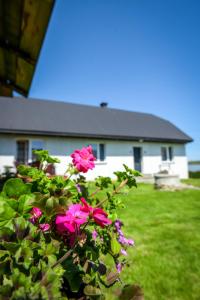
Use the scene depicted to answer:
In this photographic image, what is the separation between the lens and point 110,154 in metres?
15.8

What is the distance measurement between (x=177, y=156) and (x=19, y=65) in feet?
57.1

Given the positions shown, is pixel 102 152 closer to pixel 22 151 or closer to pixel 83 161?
pixel 22 151

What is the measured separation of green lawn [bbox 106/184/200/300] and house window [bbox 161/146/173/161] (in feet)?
42.2

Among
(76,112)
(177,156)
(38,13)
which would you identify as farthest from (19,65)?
(177,156)

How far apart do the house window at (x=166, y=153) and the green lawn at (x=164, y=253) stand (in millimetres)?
12848

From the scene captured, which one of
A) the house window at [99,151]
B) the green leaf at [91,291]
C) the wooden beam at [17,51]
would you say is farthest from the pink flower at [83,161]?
the house window at [99,151]

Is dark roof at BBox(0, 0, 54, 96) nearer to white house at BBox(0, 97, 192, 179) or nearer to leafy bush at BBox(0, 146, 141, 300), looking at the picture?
leafy bush at BBox(0, 146, 141, 300)

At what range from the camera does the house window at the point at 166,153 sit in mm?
18459

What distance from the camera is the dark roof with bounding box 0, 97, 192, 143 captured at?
14102 mm

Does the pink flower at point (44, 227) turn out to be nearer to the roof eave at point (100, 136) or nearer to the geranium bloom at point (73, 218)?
the geranium bloom at point (73, 218)

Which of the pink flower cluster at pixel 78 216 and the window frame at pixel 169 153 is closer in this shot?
the pink flower cluster at pixel 78 216

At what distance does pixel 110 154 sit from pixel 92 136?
201 centimetres

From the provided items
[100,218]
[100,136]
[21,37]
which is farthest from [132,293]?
[100,136]

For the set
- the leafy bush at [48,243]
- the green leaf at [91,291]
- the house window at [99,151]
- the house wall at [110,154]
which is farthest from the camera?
the house window at [99,151]
